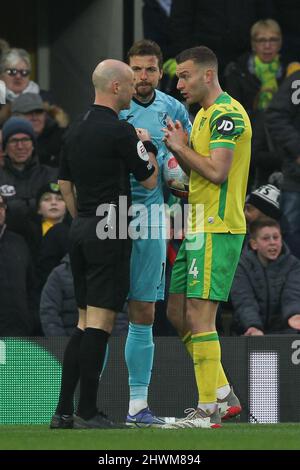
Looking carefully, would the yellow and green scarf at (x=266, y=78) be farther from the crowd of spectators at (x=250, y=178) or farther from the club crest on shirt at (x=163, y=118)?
the club crest on shirt at (x=163, y=118)

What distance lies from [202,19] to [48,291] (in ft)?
12.1

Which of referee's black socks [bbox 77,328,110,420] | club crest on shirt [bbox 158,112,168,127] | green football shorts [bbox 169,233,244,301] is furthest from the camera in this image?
club crest on shirt [bbox 158,112,168,127]

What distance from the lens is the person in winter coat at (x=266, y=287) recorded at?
37.6 feet

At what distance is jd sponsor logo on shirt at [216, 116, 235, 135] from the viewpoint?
28.7 ft

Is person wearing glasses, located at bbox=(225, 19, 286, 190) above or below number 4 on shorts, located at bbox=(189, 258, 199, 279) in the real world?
above

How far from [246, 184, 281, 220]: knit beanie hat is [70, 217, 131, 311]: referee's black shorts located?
3990 millimetres

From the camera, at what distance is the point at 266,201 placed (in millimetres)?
12516

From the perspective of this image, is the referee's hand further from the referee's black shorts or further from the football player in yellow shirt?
the referee's black shorts

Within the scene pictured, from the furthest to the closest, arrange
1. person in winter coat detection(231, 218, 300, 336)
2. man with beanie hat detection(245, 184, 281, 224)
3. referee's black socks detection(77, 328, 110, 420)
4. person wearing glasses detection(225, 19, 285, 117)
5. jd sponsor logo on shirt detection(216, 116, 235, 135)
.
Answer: person wearing glasses detection(225, 19, 285, 117) < man with beanie hat detection(245, 184, 281, 224) < person in winter coat detection(231, 218, 300, 336) < jd sponsor logo on shirt detection(216, 116, 235, 135) < referee's black socks detection(77, 328, 110, 420)

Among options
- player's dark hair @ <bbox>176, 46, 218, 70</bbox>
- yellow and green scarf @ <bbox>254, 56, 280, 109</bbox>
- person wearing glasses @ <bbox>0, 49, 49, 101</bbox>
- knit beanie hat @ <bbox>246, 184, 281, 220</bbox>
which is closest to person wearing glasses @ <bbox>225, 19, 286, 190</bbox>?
yellow and green scarf @ <bbox>254, 56, 280, 109</bbox>

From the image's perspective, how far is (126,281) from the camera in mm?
8617
